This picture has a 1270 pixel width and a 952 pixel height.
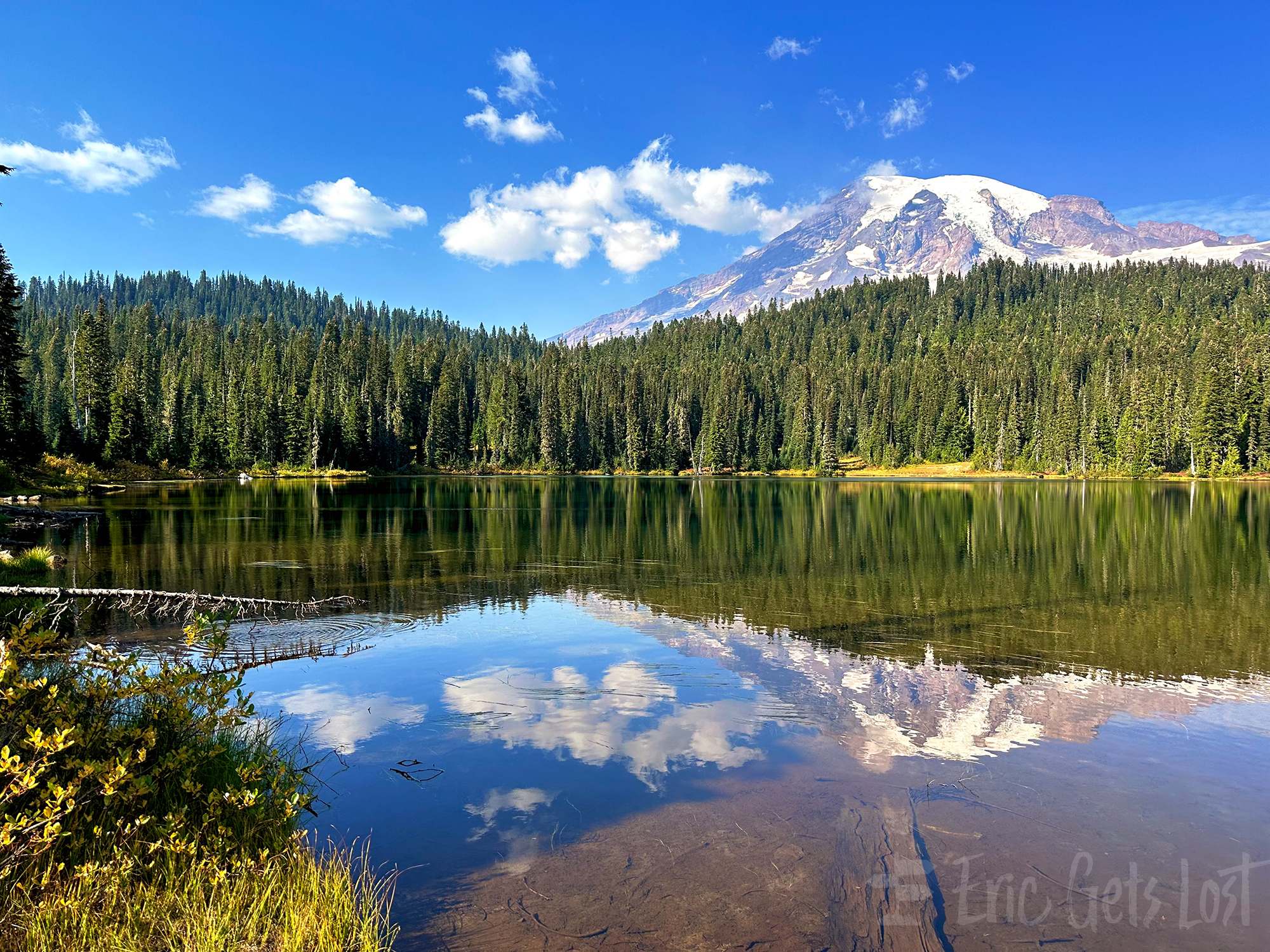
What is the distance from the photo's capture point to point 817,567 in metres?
28.0

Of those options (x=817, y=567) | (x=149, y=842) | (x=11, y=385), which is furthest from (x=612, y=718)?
(x=11, y=385)

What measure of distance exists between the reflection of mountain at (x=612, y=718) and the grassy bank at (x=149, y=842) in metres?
3.89

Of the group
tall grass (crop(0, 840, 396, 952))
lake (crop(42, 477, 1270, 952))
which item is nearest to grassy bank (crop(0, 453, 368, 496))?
lake (crop(42, 477, 1270, 952))

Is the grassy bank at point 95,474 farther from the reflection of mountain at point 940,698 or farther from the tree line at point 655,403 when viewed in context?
the reflection of mountain at point 940,698

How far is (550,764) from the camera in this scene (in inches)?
381

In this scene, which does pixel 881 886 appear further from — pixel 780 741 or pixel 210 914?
pixel 210 914

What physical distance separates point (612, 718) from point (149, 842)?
6753mm

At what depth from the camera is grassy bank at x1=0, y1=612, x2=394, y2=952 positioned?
5042 mm

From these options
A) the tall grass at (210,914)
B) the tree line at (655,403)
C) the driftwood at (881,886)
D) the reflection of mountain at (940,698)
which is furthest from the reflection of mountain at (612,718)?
the tree line at (655,403)

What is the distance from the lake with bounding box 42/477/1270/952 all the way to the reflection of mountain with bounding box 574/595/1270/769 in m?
0.07

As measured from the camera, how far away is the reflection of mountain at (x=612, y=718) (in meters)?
10.2

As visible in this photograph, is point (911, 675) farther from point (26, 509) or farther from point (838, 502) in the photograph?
point (838, 502)

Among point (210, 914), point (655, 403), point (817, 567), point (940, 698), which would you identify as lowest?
point (940, 698)

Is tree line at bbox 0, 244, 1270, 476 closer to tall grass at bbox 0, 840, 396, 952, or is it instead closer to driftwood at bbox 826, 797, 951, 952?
tall grass at bbox 0, 840, 396, 952
